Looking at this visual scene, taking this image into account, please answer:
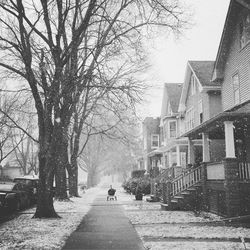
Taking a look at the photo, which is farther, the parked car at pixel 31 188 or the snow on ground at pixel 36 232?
the parked car at pixel 31 188

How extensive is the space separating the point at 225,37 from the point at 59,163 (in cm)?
1331

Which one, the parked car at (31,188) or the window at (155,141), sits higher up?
the window at (155,141)

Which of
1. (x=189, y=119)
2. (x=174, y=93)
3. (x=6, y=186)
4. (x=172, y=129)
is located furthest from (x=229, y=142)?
(x=174, y=93)

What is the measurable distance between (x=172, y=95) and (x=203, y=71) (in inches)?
358

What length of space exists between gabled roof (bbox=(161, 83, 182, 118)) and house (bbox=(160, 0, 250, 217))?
873cm

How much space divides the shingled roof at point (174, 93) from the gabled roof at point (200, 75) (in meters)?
3.68

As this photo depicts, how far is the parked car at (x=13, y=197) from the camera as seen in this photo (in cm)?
1434

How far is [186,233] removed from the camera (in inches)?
408

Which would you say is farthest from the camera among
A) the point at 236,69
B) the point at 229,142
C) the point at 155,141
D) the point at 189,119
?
the point at 155,141

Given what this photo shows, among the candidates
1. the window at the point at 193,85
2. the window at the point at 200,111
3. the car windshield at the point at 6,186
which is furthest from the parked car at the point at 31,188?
the window at the point at 193,85

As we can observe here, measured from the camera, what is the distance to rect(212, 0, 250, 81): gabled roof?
59.9 ft

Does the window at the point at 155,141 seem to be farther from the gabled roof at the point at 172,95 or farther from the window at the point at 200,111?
the window at the point at 200,111

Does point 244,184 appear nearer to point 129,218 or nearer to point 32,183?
point 129,218

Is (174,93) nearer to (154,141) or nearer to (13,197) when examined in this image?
(154,141)
